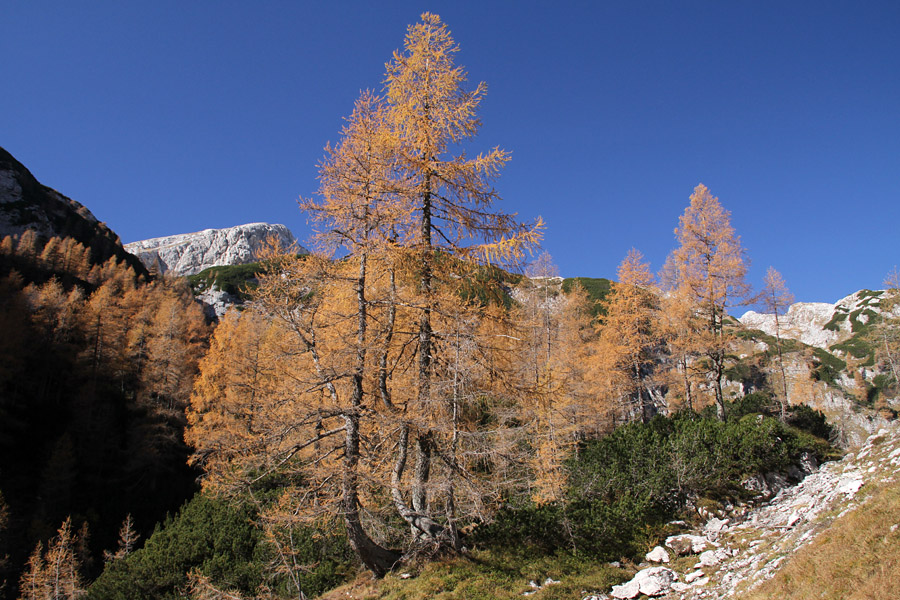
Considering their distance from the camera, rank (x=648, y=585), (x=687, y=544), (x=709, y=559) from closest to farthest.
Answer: (x=648, y=585), (x=709, y=559), (x=687, y=544)

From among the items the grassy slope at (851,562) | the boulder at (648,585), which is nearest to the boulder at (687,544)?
the boulder at (648,585)

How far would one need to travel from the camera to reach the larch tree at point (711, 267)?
59.4 ft

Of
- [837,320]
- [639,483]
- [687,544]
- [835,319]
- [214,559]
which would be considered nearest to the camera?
[687,544]

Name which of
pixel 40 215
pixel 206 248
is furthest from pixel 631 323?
pixel 206 248

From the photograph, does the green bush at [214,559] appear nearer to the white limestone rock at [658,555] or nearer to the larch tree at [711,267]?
the white limestone rock at [658,555]

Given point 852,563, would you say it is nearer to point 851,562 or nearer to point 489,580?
point 851,562

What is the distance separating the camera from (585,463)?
1321 centimetres

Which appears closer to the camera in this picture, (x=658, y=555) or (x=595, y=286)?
(x=658, y=555)

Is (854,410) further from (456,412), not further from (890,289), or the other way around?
(456,412)

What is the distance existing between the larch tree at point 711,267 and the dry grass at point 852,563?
14566 millimetres

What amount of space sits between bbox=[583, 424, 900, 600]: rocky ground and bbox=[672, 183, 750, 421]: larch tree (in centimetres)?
843

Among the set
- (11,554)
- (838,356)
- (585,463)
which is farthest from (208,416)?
(838,356)

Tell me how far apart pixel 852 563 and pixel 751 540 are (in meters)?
4.21

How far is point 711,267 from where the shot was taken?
1850 centimetres
